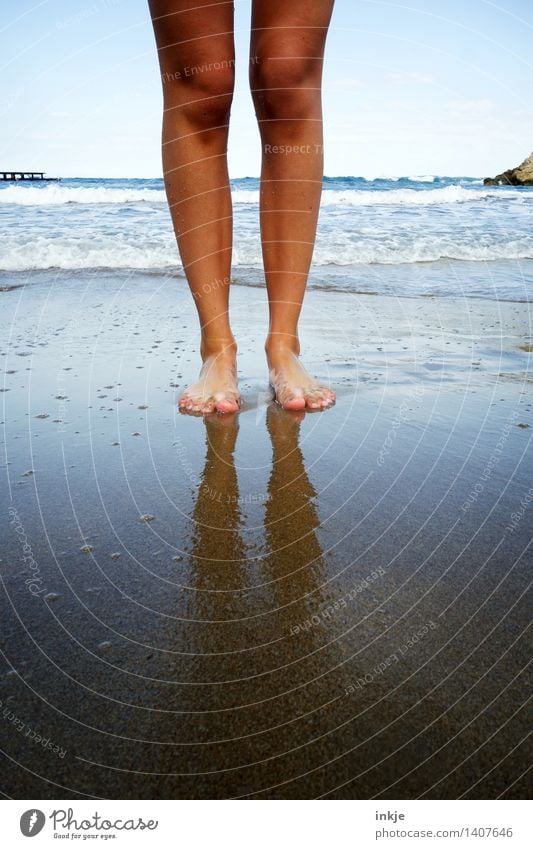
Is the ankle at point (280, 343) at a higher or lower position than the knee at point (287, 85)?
lower

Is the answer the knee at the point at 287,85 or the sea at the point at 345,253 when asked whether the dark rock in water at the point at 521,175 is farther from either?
the knee at the point at 287,85

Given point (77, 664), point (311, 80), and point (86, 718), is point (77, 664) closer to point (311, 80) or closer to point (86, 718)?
point (86, 718)

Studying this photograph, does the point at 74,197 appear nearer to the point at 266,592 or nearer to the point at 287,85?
the point at 287,85

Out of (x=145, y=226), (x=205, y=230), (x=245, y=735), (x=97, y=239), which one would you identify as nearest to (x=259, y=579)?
(x=245, y=735)

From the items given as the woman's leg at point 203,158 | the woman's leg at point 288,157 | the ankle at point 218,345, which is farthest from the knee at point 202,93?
the ankle at point 218,345

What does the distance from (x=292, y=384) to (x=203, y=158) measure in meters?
0.74

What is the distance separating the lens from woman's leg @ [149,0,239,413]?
184 cm

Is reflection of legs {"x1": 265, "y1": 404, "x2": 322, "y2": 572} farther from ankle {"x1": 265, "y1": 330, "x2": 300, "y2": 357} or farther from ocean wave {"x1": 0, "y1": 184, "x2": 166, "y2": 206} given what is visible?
ocean wave {"x1": 0, "y1": 184, "x2": 166, "y2": 206}

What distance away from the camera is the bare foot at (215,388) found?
6.26 feet

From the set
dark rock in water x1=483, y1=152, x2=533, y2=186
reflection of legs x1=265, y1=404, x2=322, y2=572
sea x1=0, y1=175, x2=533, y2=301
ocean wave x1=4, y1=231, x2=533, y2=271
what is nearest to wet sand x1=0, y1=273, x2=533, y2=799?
reflection of legs x1=265, y1=404, x2=322, y2=572

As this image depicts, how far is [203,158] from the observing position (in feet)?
6.52

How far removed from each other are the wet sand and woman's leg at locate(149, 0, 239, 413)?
0.15m
